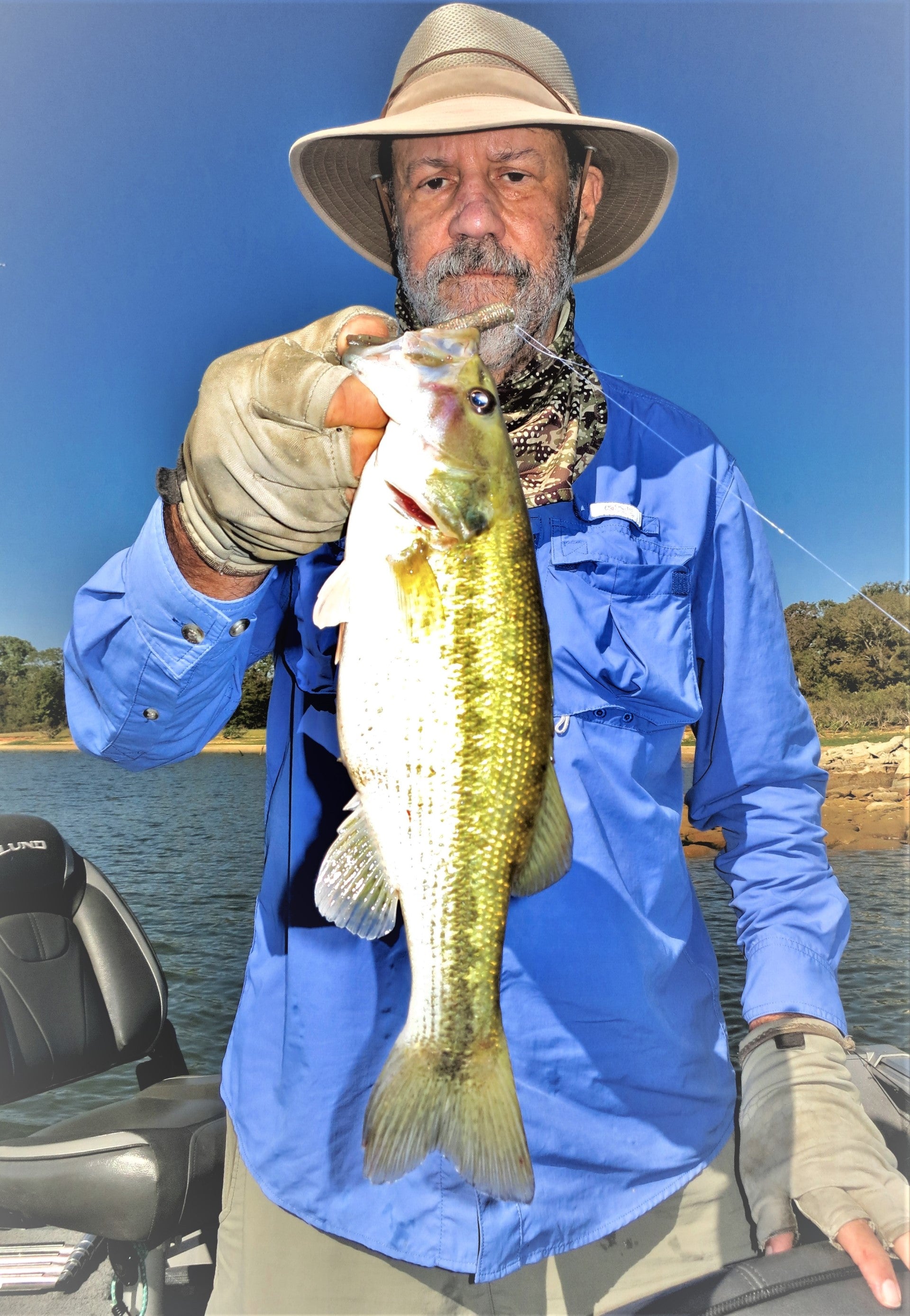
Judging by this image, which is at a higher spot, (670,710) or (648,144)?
(648,144)

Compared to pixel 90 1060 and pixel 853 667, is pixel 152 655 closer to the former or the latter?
pixel 90 1060

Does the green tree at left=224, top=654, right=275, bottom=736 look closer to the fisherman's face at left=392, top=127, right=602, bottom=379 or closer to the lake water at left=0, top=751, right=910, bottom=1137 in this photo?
the lake water at left=0, top=751, right=910, bottom=1137

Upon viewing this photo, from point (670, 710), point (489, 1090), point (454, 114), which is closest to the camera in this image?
point (489, 1090)

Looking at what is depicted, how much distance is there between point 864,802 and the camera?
93.6 feet

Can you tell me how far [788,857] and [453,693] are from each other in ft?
4.39

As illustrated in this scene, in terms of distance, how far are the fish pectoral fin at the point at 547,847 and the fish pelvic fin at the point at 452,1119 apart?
299mm

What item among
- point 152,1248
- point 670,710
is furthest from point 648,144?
point 152,1248

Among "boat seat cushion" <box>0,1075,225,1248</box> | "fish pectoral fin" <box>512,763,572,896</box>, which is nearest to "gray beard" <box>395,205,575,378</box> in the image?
"fish pectoral fin" <box>512,763,572,896</box>

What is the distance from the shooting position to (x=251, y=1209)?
213cm

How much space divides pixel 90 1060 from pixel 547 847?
96.8 inches

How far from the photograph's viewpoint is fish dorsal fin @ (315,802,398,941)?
61.1 inches

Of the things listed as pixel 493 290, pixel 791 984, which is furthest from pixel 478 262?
pixel 791 984

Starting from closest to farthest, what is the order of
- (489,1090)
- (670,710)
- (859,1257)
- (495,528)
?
1. (489,1090)
2. (495,528)
3. (859,1257)
4. (670,710)

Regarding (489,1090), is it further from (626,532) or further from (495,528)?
(626,532)
